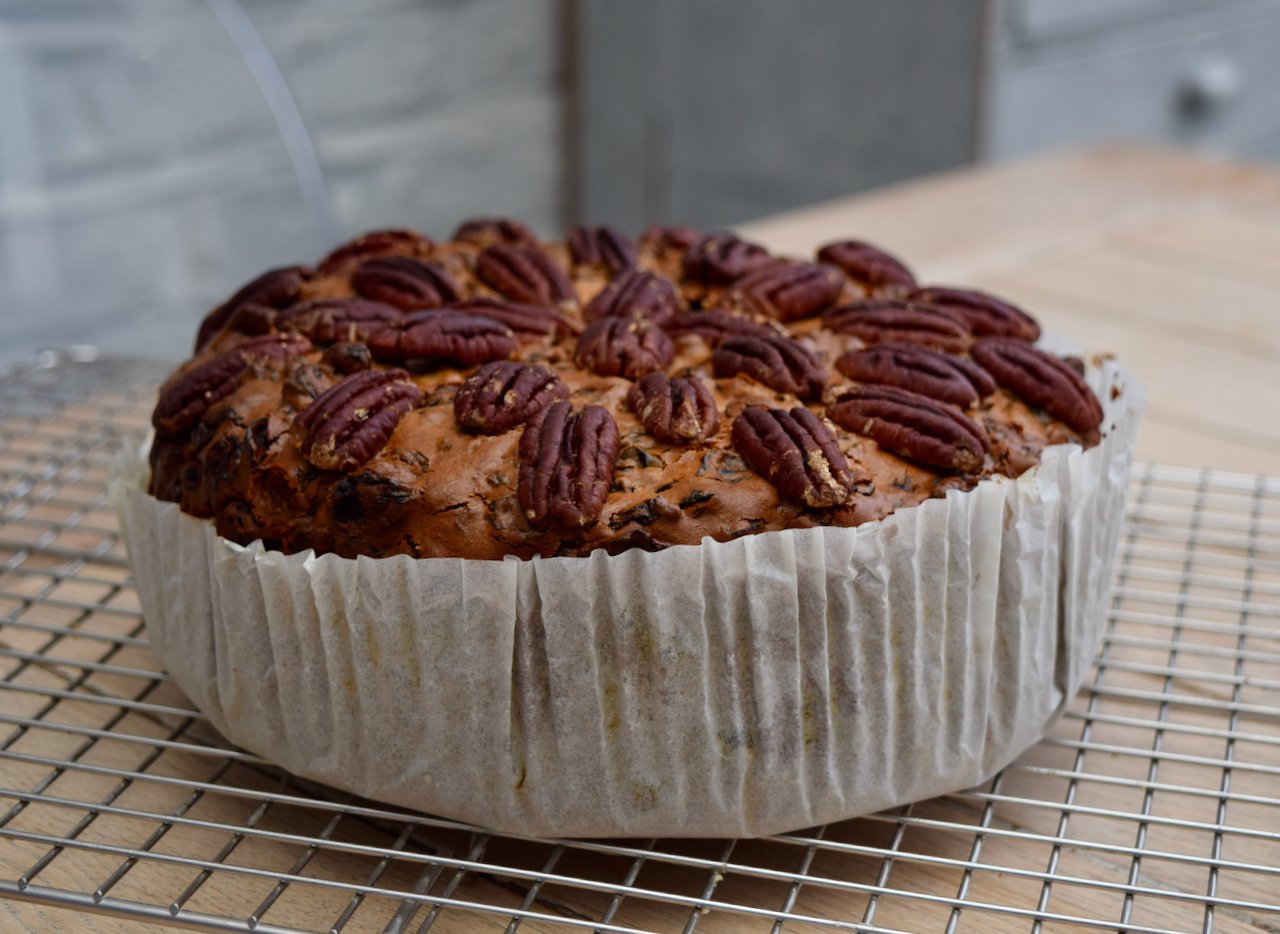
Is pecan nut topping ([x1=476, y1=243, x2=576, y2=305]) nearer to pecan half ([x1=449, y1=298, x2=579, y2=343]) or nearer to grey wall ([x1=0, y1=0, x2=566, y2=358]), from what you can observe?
pecan half ([x1=449, y1=298, x2=579, y2=343])

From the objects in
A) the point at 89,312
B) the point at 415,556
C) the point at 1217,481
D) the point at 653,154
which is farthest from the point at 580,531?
the point at 653,154

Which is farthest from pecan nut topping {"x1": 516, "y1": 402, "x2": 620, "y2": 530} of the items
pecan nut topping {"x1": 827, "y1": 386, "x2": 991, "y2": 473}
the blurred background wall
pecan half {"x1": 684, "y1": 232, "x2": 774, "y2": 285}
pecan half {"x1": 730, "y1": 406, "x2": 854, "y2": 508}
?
the blurred background wall

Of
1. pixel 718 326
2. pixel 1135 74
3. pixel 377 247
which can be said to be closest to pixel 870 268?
pixel 718 326

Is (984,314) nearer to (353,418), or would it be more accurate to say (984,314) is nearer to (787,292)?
(787,292)

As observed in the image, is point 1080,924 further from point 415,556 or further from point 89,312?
point 89,312

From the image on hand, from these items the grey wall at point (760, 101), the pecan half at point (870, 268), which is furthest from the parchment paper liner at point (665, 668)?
the grey wall at point (760, 101)

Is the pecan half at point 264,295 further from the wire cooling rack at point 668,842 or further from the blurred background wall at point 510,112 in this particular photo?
the blurred background wall at point 510,112
